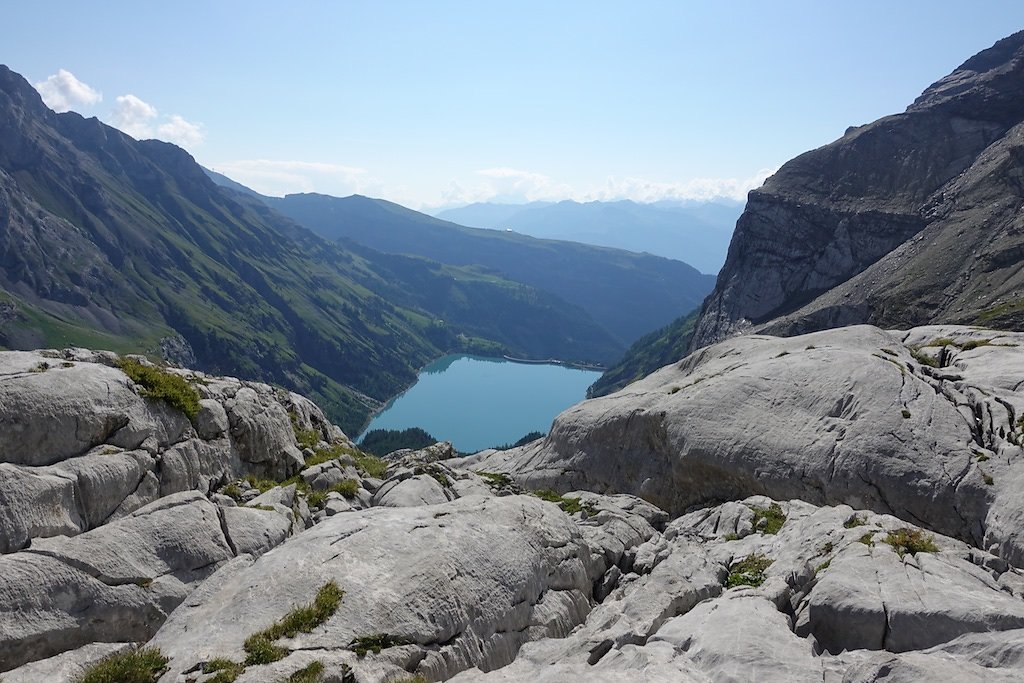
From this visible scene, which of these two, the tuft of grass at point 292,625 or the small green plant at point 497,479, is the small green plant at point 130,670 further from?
the small green plant at point 497,479

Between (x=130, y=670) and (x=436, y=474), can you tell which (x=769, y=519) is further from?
(x=130, y=670)

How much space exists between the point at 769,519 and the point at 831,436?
841 cm

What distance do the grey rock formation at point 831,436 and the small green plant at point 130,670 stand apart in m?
24.9

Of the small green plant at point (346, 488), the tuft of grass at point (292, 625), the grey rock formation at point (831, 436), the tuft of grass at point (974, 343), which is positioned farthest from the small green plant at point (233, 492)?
the tuft of grass at point (974, 343)

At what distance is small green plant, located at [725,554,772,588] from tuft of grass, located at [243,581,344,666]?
38.9 feet

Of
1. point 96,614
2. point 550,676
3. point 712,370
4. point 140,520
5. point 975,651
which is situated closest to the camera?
point 975,651

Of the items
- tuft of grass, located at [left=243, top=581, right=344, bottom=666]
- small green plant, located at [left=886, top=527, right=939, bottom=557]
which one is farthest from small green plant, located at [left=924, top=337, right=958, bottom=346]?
tuft of grass, located at [left=243, top=581, right=344, bottom=666]

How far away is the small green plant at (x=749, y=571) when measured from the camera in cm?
1920

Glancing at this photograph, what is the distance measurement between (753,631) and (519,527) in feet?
28.0

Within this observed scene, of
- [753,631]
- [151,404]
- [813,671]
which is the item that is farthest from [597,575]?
[151,404]

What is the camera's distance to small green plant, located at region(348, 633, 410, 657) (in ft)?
49.7

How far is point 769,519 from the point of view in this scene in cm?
2431

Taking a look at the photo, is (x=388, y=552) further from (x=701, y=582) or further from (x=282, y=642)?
(x=701, y=582)

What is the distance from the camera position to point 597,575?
22.0 meters
